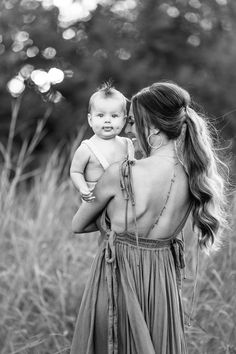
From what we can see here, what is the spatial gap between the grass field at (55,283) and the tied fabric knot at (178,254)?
927mm

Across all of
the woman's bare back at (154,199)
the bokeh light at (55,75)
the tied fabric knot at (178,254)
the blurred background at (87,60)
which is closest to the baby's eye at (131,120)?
the woman's bare back at (154,199)

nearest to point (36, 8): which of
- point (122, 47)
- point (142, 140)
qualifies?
point (122, 47)

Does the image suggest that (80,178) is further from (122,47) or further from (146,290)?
(122,47)

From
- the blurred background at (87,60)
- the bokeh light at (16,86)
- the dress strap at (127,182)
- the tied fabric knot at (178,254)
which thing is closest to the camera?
the dress strap at (127,182)

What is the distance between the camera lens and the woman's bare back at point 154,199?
9.52 feet

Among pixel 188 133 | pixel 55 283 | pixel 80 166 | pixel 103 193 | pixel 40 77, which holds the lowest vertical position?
pixel 55 283

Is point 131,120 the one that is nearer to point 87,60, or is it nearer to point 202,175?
point 202,175

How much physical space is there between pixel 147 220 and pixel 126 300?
1.10 ft

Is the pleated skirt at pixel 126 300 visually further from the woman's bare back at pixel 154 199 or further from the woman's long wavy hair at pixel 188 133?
the woman's long wavy hair at pixel 188 133

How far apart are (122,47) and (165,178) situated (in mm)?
6211

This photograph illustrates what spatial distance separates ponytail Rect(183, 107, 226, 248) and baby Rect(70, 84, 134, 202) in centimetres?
29

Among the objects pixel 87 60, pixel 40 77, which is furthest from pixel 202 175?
pixel 87 60

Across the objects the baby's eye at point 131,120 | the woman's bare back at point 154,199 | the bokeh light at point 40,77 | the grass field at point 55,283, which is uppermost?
the bokeh light at point 40,77

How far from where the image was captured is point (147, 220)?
294 cm
